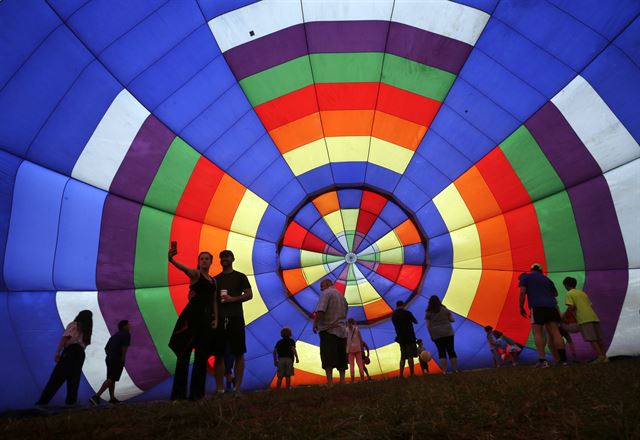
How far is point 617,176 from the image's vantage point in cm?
641

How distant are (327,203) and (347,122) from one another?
1.72 metres

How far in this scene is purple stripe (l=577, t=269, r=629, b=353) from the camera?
260 inches

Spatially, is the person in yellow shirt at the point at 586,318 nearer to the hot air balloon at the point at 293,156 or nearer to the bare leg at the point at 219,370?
the hot air balloon at the point at 293,156

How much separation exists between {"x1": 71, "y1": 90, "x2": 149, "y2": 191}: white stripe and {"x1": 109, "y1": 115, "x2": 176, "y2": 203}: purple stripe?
75 millimetres

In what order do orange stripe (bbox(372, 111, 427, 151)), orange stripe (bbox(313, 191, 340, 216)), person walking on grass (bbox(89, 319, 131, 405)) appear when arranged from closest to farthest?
person walking on grass (bbox(89, 319, 131, 405)) < orange stripe (bbox(372, 111, 427, 151)) < orange stripe (bbox(313, 191, 340, 216))

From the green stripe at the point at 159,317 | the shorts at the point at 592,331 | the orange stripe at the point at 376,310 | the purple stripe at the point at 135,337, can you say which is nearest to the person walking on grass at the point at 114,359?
the purple stripe at the point at 135,337

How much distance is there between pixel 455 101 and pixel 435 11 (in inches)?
51.6

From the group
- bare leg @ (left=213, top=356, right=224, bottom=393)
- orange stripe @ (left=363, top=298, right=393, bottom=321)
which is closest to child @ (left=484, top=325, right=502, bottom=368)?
orange stripe @ (left=363, top=298, right=393, bottom=321)

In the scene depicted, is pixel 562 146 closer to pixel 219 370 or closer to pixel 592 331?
pixel 592 331

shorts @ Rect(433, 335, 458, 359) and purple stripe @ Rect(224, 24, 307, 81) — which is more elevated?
purple stripe @ Rect(224, 24, 307, 81)

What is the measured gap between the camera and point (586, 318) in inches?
244

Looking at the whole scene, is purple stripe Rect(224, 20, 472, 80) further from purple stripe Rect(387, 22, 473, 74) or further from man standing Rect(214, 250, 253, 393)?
man standing Rect(214, 250, 253, 393)

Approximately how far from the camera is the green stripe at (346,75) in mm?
6789

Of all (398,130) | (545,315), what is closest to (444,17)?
(398,130)
